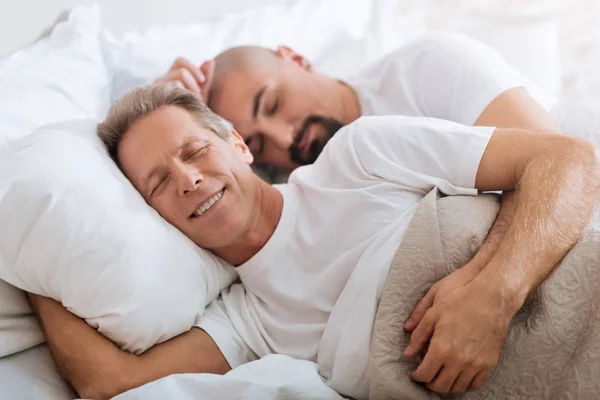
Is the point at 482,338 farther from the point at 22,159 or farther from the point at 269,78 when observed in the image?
the point at 269,78

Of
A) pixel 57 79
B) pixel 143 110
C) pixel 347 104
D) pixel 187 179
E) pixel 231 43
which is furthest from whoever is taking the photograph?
pixel 231 43

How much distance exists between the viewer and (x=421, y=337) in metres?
0.97

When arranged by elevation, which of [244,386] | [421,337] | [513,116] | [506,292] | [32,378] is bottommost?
[32,378]

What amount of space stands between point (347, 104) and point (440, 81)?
27 centimetres

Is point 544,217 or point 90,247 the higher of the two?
point 544,217

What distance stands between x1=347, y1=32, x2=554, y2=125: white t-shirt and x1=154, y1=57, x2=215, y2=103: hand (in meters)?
0.43

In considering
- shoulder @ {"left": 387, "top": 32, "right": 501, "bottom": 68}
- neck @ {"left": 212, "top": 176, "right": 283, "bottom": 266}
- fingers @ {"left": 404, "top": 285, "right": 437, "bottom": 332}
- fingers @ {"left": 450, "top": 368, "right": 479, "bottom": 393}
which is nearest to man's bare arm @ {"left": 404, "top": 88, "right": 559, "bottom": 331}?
fingers @ {"left": 404, "top": 285, "right": 437, "bottom": 332}

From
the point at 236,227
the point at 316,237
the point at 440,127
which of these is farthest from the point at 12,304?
the point at 440,127

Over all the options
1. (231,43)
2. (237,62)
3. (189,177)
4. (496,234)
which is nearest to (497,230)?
(496,234)

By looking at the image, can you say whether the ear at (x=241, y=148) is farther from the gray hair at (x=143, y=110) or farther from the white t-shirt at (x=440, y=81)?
the white t-shirt at (x=440, y=81)

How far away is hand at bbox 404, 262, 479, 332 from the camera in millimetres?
994

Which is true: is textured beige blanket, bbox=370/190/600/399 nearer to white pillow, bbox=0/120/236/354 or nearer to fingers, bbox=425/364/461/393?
fingers, bbox=425/364/461/393

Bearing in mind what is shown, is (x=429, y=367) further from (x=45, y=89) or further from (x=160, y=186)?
(x=45, y=89)

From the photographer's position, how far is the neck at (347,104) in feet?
5.73
